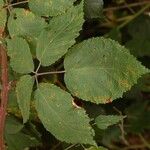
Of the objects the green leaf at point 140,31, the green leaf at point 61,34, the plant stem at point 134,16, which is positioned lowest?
the green leaf at point 140,31

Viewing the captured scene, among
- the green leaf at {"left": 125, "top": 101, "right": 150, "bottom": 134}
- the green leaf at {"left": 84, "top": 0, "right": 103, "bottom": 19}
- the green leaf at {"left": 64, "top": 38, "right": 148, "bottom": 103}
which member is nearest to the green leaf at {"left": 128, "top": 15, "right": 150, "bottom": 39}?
the green leaf at {"left": 125, "top": 101, "right": 150, "bottom": 134}

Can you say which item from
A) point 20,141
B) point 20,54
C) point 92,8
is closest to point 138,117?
point 20,141

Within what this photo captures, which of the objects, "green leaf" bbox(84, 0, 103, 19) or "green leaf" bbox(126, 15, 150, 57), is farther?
"green leaf" bbox(126, 15, 150, 57)

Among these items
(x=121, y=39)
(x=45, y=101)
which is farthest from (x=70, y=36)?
(x=121, y=39)

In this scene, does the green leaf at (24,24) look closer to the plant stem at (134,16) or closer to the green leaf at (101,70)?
the green leaf at (101,70)

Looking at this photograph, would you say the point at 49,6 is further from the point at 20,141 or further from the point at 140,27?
the point at 140,27

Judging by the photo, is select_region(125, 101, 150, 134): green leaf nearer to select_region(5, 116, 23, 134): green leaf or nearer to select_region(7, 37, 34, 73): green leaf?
select_region(5, 116, 23, 134): green leaf

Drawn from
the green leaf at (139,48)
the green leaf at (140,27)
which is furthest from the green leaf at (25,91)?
the green leaf at (140,27)
